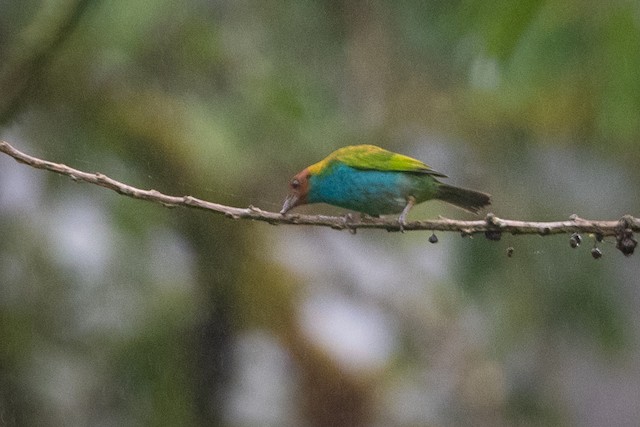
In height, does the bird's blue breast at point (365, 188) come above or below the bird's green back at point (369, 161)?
below

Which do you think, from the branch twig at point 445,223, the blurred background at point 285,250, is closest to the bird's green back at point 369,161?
the branch twig at point 445,223

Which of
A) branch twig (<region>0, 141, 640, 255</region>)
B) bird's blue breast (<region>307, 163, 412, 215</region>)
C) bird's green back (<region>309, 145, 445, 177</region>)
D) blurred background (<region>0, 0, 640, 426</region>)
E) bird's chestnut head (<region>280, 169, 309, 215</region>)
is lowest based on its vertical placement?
branch twig (<region>0, 141, 640, 255</region>)

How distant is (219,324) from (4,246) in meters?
0.82

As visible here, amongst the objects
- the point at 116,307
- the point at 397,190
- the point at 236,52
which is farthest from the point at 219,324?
the point at 397,190

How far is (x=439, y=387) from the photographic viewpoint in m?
4.63

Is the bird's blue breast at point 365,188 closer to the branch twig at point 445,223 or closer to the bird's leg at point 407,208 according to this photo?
the bird's leg at point 407,208

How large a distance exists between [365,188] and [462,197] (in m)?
0.16

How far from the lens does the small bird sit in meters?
1.55

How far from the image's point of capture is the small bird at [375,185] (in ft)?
5.08

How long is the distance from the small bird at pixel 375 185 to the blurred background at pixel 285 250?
0.80 m

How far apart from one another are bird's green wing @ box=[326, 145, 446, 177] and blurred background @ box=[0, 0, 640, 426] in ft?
2.58

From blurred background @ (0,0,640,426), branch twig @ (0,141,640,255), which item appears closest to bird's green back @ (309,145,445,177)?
branch twig @ (0,141,640,255)

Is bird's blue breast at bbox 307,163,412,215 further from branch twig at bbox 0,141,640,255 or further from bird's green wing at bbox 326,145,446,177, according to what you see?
branch twig at bbox 0,141,640,255

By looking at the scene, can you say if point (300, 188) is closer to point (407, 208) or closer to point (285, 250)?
point (407, 208)
